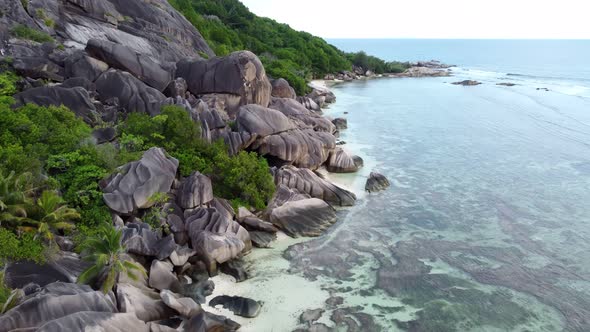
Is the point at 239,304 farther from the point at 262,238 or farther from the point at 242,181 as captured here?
the point at 242,181

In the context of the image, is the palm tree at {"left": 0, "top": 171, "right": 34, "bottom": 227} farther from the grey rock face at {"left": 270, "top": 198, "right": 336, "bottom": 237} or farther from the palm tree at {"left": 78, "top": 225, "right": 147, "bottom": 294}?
the grey rock face at {"left": 270, "top": 198, "right": 336, "bottom": 237}

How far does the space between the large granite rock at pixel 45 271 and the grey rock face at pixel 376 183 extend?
65.5ft

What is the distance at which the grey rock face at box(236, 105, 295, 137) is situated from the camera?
30.1 meters

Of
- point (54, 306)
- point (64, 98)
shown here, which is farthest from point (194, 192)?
point (64, 98)

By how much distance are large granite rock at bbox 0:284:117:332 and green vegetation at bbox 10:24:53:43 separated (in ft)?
84.7

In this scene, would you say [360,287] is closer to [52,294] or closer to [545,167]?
[52,294]

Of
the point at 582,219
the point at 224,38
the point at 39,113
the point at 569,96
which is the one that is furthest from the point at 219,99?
the point at 569,96

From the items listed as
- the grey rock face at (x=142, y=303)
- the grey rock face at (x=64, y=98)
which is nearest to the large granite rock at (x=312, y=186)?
the grey rock face at (x=64, y=98)

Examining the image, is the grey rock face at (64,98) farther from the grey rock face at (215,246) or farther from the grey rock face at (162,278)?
the grey rock face at (162,278)

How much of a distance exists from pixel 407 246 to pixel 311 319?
8.60m

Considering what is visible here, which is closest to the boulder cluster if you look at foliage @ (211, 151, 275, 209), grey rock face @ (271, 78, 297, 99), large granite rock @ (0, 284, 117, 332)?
large granite rock @ (0, 284, 117, 332)

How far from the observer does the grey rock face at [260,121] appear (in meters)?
30.1

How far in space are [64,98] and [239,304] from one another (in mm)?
18222

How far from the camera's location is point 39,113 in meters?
23.0
